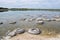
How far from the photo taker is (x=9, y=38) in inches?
430

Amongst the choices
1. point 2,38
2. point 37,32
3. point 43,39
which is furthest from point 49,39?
point 2,38

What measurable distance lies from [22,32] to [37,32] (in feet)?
5.23

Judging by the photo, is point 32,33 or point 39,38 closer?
point 39,38

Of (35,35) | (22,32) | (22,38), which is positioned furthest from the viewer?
(22,32)

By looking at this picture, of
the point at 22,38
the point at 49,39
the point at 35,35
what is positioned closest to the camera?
the point at 49,39

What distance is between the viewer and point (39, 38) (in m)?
10.5

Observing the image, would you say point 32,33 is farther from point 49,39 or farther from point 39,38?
point 49,39

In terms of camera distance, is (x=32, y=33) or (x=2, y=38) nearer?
(x=2, y=38)

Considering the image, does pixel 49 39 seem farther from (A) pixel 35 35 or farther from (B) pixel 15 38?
(B) pixel 15 38

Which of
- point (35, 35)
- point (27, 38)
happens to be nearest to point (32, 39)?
point (27, 38)

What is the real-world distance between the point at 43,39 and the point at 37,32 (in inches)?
82.2

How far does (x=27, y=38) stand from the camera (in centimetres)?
1062

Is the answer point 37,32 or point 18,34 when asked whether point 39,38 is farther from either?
point 18,34

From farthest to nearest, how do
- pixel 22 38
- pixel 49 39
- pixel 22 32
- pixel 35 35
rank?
1. pixel 22 32
2. pixel 35 35
3. pixel 22 38
4. pixel 49 39
